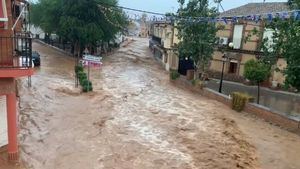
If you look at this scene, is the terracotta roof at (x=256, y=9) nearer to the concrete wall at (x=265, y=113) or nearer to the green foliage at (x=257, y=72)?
the green foliage at (x=257, y=72)

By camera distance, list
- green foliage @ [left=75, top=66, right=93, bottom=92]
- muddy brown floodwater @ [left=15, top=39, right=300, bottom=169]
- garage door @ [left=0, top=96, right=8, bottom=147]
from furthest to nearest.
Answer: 1. green foliage @ [left=75, top=66, right=93, bottom=92]
2. muddy brown floodwater @ [left=15, top=39, right=300, bottom=169]
3. garage door @ [left=0, top=96, right=8, bottom=147]

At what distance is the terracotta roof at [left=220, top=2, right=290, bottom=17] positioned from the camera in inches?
1225

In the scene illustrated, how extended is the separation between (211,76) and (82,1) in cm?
1588

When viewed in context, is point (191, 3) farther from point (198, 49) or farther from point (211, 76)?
point (211, 76)

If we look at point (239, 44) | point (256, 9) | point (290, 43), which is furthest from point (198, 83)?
point (256, 9)

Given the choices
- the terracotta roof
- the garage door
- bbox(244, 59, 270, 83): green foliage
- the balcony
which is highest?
the terracotta roof

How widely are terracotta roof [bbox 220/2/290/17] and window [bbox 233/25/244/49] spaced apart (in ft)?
5.11

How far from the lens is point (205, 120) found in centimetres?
1909

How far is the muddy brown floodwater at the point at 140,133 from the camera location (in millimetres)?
13344

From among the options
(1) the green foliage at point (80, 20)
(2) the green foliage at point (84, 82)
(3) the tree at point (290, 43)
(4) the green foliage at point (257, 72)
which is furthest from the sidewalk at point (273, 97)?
(1) the green foliage at point (80, 20)

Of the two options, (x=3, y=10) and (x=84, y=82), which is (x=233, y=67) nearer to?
(x=84, y=82)

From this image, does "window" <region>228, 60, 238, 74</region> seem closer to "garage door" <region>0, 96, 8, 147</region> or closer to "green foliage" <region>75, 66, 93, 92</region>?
"green foliage" <region>75, 66, 93, 92</region>

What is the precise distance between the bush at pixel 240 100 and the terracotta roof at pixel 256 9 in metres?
12.3

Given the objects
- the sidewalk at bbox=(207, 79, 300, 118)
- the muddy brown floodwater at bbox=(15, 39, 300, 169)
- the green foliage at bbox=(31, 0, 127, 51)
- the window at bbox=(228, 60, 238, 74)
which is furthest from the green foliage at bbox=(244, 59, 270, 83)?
the green foliage at bbox=(31, 0, 127, 51)
